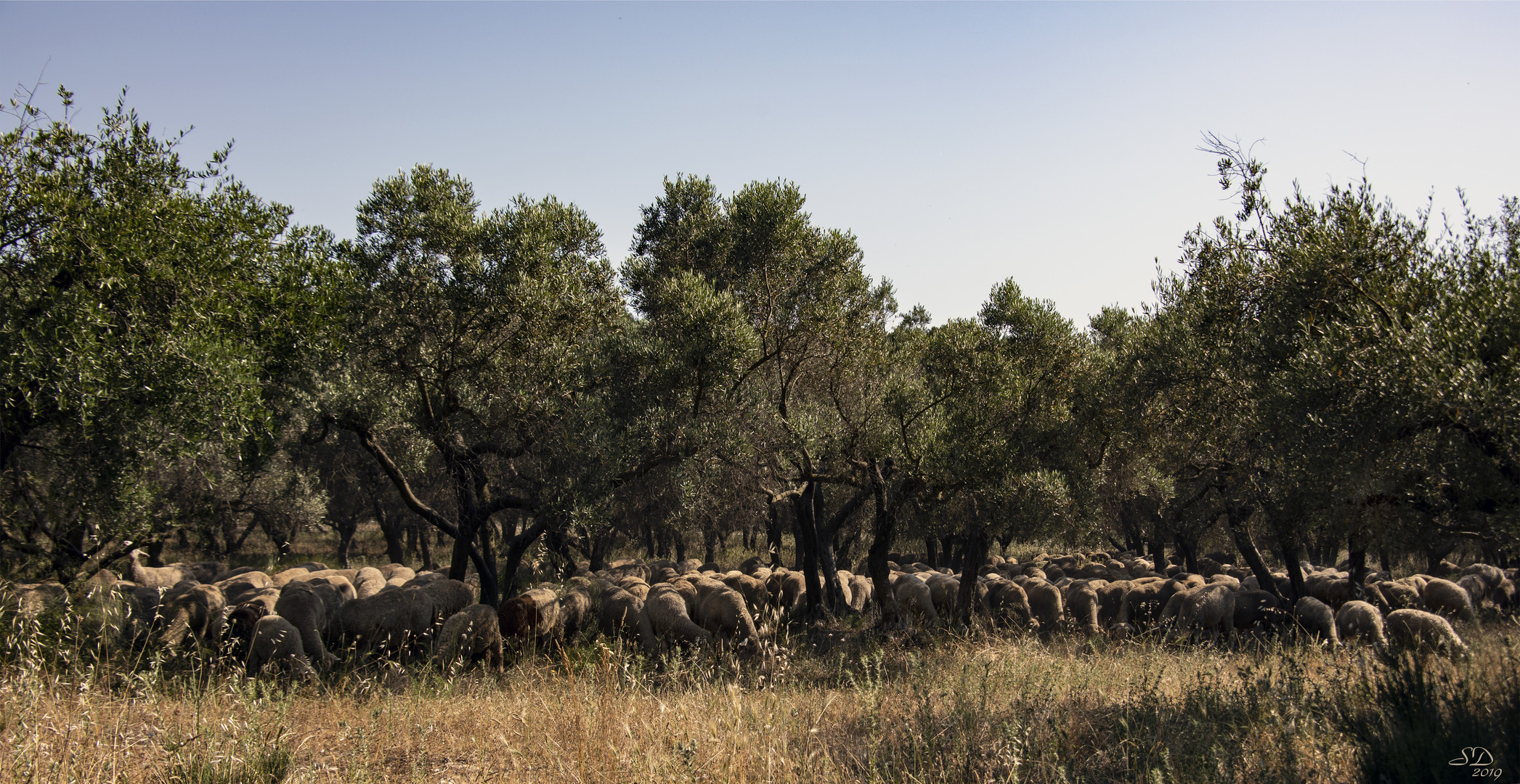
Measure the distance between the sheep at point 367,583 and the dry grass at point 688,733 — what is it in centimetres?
1032

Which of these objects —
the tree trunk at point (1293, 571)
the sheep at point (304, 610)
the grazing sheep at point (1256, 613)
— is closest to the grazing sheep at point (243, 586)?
the sheep at point (304, 610)

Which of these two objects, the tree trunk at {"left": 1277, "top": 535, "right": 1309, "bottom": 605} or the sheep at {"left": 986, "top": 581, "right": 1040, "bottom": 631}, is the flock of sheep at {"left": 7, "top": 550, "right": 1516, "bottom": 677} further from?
the tree trunk at {"left": 1277, "top": 535, "right": 1309, "bottom": 605}

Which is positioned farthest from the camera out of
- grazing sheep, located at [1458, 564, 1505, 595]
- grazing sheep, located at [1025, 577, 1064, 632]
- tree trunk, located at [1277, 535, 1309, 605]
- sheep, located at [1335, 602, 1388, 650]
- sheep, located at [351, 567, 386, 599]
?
grazing sheep, located at [1458, 564, 1505, 595]

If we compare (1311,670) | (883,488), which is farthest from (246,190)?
(1311,670)

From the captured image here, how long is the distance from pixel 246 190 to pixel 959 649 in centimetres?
1338

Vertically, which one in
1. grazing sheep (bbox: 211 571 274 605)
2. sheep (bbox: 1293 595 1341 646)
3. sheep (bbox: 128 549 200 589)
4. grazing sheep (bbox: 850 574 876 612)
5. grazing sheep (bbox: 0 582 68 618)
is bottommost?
grazing sheep (bbox: 850 574 876 612)

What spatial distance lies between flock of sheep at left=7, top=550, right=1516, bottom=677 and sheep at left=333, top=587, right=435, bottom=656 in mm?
28

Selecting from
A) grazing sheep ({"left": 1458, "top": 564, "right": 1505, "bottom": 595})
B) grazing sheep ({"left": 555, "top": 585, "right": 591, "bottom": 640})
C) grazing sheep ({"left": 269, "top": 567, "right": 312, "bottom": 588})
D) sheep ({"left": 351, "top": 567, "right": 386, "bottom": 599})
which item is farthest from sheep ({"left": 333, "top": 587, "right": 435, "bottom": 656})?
grazing sheep ({"left": 1458, "top": 564, "right": 1505, "bottom": 595})

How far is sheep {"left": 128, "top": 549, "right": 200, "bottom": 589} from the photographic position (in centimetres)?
2114

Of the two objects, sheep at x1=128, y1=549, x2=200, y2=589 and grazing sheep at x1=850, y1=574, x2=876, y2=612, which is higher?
sheep at x1=128, y1=549, x2=200, y2=589

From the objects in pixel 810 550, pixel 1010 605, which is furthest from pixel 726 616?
pixel 1010 605

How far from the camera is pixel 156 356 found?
855cm

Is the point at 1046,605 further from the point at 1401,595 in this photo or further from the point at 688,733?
the point at 688,733

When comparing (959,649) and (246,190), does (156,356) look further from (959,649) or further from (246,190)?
(959,649)
